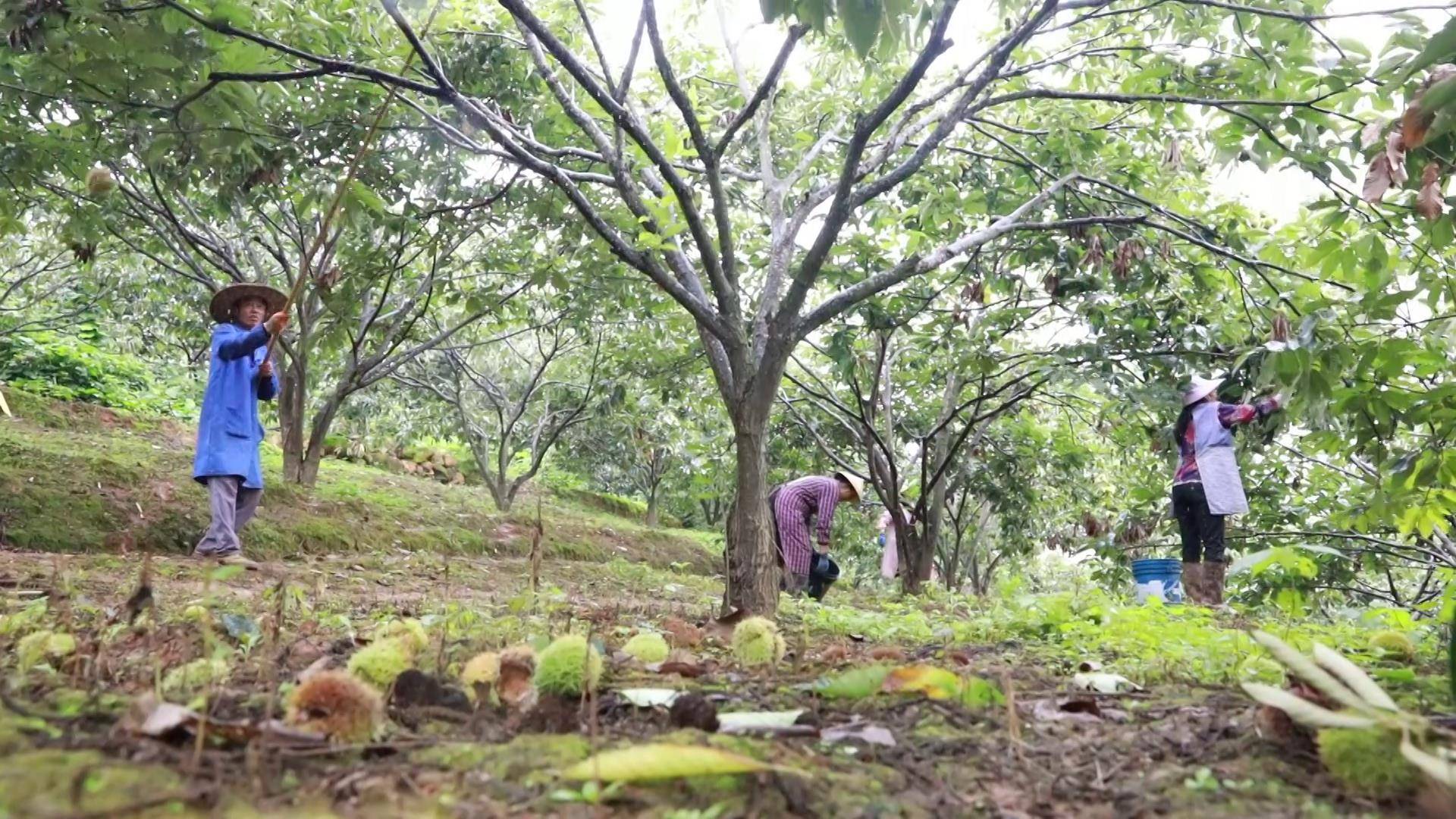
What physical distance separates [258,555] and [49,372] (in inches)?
342

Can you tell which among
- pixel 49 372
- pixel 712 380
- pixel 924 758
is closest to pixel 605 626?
pixel 924 758

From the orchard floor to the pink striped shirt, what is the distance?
5.53 m

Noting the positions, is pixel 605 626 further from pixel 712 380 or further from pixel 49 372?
pixel 49 372

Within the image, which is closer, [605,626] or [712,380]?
[605,626]

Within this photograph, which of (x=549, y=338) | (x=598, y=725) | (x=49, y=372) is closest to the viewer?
(x=598, y=725)

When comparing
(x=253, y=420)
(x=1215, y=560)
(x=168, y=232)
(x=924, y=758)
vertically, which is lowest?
(x=924, y=758)

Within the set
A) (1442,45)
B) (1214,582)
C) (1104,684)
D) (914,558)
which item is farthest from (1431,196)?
(914,558)

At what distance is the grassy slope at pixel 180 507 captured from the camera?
6.01 m

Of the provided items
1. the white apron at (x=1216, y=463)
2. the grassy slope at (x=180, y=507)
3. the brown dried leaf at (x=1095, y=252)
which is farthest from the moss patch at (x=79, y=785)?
the white apron at (x=1216, y=463)

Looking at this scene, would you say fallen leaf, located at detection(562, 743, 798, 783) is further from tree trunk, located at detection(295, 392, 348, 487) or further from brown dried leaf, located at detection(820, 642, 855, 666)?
tree trunk, located at detection(295, 392, 348, 487)

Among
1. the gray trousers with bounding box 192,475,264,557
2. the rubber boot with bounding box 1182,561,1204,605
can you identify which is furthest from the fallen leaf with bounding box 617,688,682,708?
the rubber boot with bounding box 1182,561,1204,605

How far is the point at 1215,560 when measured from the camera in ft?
20.1

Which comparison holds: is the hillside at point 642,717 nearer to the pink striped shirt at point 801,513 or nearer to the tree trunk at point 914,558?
the pink striped shirt at point 801,513

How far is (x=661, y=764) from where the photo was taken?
101 cm
